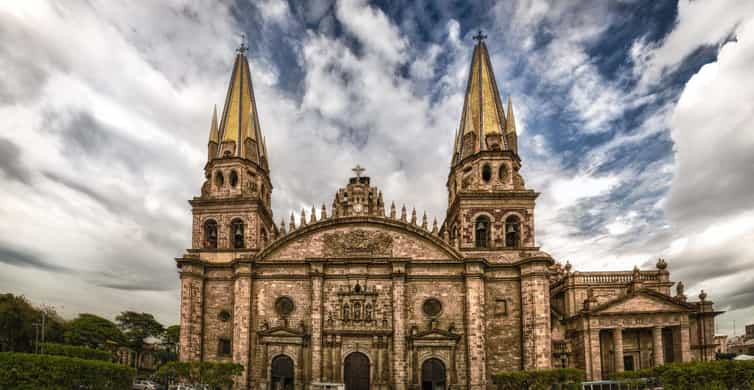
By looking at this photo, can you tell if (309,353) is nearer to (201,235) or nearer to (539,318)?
(201,235)

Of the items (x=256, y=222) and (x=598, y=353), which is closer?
(x=598, y=353)

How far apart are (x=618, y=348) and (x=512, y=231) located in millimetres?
10787

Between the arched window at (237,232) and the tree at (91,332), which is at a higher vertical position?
the arched window at (237,232)

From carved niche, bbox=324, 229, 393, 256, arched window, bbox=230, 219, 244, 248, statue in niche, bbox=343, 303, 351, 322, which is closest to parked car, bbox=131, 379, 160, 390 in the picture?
arched window, bbox=230, 219, 244, 248

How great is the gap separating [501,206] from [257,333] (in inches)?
793

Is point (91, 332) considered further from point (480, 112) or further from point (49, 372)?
point (480, 112)

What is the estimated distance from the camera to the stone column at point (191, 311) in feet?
117

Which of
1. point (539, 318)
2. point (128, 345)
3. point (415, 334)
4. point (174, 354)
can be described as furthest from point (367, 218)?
point (174, 354)

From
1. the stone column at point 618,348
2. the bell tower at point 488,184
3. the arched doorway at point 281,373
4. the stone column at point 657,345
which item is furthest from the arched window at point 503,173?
the arched doorway at point 281,373

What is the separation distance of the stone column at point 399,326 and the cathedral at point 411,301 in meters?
0.07

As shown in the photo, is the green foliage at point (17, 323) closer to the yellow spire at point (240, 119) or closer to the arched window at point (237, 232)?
the arched window at point (237, 232)

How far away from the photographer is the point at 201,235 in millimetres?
40125

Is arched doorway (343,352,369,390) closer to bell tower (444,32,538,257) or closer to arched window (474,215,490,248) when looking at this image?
bell tower (444,32,538,257)

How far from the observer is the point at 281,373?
3572 cm
